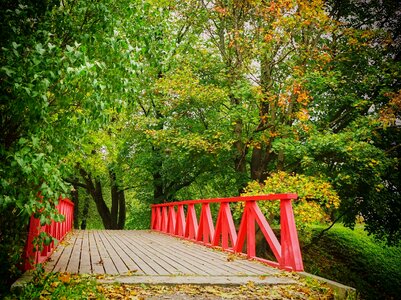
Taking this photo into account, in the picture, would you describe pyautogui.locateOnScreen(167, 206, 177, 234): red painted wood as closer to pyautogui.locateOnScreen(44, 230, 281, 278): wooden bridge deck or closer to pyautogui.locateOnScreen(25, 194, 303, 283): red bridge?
pyautogui.locateOnScreen(25, 194, 303, 283): red bridge

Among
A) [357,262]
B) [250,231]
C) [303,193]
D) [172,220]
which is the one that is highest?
[303,193]

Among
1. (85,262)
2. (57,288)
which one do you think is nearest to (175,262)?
(85,262)

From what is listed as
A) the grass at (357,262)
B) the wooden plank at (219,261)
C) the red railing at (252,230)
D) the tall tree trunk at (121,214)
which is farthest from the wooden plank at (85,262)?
the tall tree trunk at (121,214)

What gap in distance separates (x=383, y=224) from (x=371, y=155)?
408 cm

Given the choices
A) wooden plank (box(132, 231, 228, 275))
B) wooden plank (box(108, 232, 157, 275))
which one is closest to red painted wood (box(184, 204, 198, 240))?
wooden plank (box(132, 231, 228, 275))

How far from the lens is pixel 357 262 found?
664 inches

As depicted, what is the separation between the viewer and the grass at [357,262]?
15336 mm

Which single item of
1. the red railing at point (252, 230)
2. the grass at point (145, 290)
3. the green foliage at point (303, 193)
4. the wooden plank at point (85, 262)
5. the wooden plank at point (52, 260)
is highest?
the green foliage at point (303, 193)

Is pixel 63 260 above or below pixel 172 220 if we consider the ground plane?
below

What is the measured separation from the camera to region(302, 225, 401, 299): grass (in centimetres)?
1534

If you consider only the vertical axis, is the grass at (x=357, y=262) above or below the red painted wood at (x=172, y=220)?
below

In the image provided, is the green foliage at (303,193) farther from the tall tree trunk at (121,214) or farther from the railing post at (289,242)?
the tall tree trunk at (121,214)

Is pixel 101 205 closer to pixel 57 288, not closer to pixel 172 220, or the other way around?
pixel 172 220

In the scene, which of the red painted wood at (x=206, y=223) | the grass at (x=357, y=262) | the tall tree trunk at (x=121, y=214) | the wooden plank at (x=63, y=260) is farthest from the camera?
the tall tree trunk at (x=121, y=214)
